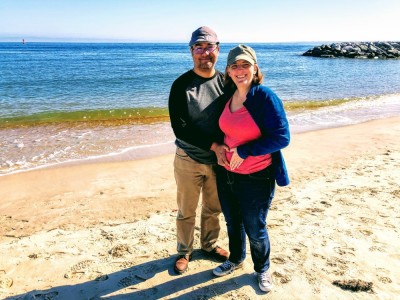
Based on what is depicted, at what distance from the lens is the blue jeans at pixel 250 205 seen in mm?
2906

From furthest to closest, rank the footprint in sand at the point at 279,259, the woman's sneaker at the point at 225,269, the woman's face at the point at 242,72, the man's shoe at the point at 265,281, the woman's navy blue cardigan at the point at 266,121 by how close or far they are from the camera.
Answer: the footprint in sand at the point at 279,259
the woman's sneaker at the point at 225,269
the man's shoe at the point at 265,281
the woman's face at the point at 242,72
the woman's navy blue cardigan at the point at 266,121

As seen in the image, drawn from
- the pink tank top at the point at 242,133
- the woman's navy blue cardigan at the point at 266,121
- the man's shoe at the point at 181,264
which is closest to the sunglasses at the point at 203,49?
the pink tank top at the point at 242,133

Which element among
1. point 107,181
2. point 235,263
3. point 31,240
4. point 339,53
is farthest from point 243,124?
point 339,53

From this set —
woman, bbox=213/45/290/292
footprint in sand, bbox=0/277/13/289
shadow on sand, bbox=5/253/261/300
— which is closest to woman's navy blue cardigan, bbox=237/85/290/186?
woman, bbox=213/45/290/292

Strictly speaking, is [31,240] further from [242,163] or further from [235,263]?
[242,163]

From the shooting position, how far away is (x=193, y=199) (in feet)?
11.4

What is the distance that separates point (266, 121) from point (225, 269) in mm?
1716

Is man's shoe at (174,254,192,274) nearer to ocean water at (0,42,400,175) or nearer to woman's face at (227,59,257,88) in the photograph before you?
woman's face at (227,59,257,88)

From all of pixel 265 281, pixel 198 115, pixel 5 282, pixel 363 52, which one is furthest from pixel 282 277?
pixel 363 52

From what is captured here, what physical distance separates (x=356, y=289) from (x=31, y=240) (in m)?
3.70

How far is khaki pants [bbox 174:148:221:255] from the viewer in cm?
333

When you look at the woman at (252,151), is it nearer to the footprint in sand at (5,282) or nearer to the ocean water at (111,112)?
the footprint in sand at (5,282)

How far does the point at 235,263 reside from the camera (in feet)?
11.7

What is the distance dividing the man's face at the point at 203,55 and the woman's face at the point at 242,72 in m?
0.36
